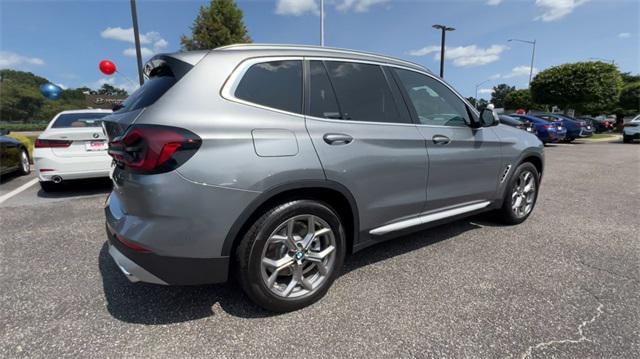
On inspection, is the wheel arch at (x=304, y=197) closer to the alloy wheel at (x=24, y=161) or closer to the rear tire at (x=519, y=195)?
the rear tire at (x=519, y=195)

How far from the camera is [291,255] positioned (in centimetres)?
223

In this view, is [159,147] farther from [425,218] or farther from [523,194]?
[523,194]

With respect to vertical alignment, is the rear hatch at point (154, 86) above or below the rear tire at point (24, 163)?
above

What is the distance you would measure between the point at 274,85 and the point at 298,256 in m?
1.14

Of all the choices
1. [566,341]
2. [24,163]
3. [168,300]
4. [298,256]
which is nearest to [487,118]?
[566,341]

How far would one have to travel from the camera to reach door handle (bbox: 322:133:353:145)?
2219 mm

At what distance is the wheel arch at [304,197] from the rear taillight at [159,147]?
18.4 inches

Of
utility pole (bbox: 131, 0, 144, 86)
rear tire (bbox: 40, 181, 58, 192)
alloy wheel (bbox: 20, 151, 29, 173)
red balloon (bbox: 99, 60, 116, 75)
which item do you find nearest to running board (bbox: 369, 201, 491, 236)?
rear tire (bbox: 40, 181, 58, 192)

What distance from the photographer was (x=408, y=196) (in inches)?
108

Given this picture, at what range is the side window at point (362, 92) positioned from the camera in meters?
2.44

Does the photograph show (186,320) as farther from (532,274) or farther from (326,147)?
(532,274)

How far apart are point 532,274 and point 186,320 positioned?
2.72 metres

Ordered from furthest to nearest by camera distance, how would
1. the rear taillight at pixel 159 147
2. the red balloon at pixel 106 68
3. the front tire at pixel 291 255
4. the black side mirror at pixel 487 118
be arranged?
the red balloon at pixel 106 68, the black side mirror at pixel 487 118, the front tire at pixel 291 255, the rear taillight at pixel 159 147

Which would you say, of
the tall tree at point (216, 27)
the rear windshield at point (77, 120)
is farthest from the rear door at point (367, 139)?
the tall tree at point (216, 27)
